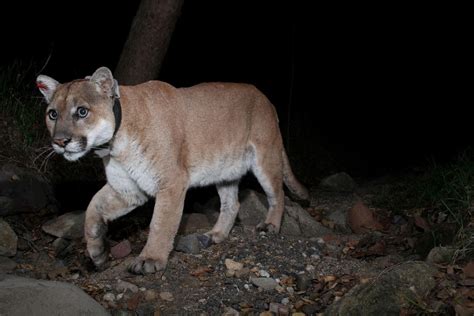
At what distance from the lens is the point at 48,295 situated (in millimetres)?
4312

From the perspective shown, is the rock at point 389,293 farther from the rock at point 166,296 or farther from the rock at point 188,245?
the rock at point 188,245

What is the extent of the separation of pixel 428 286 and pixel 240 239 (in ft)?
7.45

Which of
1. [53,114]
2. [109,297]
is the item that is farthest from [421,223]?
[53,114]

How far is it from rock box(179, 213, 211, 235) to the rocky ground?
0.04 feet

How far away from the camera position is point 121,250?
6.06m

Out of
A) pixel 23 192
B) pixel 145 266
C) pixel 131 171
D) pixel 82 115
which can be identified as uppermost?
pixel 82 115

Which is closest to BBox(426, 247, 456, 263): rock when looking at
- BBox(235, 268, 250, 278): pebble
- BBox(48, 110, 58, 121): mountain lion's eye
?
BBox(235, 268, 250, 278): pebble

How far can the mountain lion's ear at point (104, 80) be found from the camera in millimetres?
5082

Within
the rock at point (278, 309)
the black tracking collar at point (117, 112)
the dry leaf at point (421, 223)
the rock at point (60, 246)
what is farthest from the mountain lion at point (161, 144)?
the dry leaf at point (421, 223)

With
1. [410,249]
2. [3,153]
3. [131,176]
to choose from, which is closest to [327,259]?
[410,249]

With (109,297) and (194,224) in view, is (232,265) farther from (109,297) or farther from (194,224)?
(194,224)

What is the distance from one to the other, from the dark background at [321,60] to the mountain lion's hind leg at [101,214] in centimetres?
418

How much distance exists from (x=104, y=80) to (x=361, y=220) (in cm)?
337

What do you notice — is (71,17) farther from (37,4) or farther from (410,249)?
(410,249)
